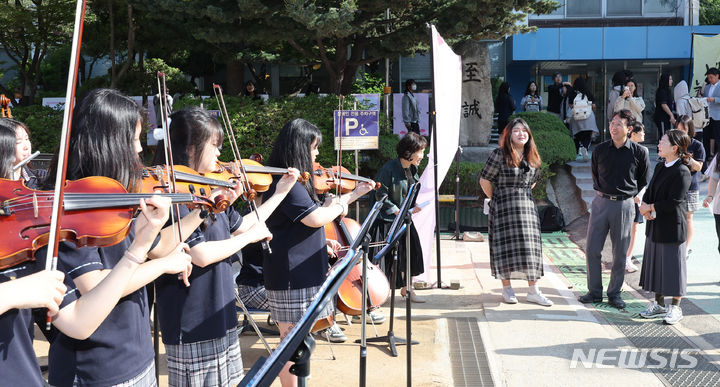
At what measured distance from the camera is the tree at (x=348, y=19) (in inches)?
404

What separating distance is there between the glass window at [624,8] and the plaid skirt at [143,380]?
21384mm

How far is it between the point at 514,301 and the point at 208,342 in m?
4.14

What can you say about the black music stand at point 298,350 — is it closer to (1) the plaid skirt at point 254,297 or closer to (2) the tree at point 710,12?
(1) the plaid skirt at point 254,297

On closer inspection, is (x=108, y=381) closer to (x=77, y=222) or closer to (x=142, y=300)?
(x=142, y=300)

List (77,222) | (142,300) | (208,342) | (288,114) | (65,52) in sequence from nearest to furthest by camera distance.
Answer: (77,222) → (142,300) → (208,342) → (288,114) → (65,52)

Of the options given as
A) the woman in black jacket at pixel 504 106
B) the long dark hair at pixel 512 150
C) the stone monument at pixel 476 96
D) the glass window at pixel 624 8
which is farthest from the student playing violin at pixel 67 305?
the glass window at pixel 624 8

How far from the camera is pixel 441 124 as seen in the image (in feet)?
19.6

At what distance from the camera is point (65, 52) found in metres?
19.7

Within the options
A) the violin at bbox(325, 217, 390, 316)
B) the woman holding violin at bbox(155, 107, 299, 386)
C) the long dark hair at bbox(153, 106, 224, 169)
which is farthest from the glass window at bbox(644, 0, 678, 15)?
the woman holding violin at bbox(155, 107, 299, 386)

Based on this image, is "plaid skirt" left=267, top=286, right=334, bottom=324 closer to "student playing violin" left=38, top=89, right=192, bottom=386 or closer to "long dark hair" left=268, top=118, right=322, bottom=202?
"long dark hair" left=268, top=118, right=322, bottom=202

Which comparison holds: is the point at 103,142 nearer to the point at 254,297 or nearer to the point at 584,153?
the point at 254,297

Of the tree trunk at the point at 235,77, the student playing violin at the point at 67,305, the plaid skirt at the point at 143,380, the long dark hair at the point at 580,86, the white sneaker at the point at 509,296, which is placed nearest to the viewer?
the student playing violin at the point at 67,305

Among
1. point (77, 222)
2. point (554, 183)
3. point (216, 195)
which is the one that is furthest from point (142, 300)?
point (554, 183)

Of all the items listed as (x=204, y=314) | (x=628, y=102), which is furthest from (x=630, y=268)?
(x=204, y=314)
